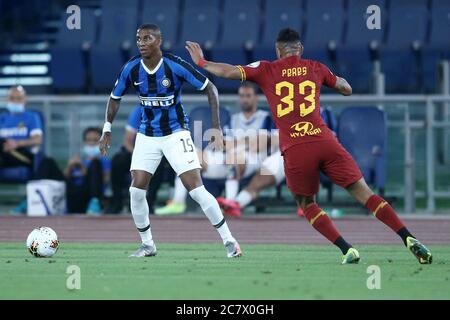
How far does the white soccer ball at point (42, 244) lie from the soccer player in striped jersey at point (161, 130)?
2.59 ft

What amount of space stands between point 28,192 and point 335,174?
739cm

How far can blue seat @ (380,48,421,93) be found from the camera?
20.4 metres

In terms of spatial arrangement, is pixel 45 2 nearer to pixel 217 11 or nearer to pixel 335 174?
pixel 217 11

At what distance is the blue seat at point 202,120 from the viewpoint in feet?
52.8

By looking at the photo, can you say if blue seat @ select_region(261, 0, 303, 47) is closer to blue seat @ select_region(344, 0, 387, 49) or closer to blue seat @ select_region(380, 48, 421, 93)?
blue seat @ select_region(344, 0, 387, 49)

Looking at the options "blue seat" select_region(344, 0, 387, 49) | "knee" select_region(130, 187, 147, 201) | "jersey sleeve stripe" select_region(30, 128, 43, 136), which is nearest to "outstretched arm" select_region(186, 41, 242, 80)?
"knee" select_region(130, 187, 147, 201)

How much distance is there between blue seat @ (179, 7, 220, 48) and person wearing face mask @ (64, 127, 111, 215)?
5241 millimetres

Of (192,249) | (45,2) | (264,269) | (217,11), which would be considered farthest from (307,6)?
(264,269)

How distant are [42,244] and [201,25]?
39.3 ft

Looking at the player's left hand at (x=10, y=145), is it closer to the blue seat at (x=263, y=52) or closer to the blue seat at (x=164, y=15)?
the blue seat at (x=263, y=52)

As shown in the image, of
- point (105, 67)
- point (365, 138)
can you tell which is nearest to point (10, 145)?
point (105, 67)

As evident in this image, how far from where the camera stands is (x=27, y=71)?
2189 centimetres

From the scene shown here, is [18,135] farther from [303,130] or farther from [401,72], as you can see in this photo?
[303,130]
